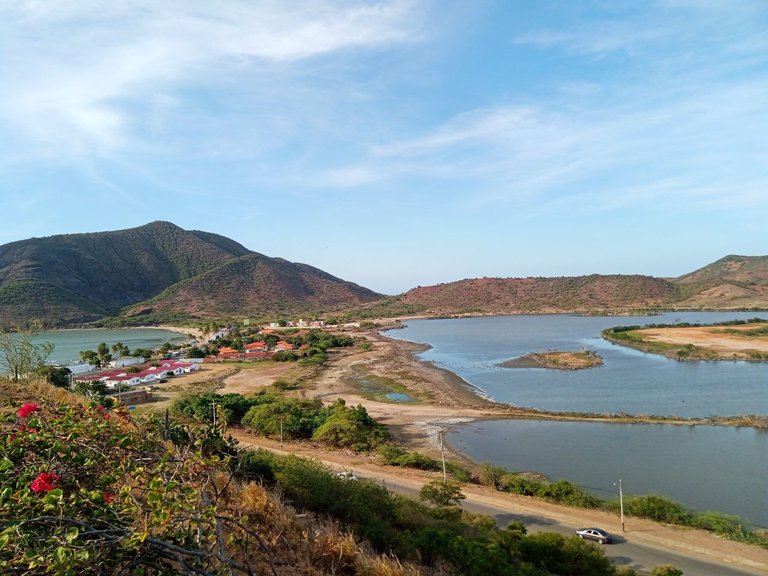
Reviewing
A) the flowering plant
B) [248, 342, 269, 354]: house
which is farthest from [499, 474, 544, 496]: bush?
[248, 342, 269, 354]: house

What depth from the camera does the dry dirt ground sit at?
57.1m

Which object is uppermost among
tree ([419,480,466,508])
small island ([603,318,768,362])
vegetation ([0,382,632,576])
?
vegetation ([0,382,632,576])

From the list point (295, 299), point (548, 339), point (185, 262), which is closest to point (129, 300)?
point (185, 262)

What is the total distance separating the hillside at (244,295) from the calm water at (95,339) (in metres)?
18.3

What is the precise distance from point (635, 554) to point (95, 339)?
10083 centimetres

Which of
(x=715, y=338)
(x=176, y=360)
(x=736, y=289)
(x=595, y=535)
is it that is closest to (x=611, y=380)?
(x=715, y=338)

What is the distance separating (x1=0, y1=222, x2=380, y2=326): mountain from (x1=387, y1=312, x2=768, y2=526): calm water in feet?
321

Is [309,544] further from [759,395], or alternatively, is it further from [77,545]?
[759,395]

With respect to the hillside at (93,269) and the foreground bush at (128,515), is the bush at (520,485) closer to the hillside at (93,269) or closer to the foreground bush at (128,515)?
the foreground bush at (128,515)

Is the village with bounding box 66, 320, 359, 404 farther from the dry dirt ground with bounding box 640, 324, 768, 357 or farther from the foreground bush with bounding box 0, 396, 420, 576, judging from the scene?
the dry dirt ground with bounding box 640, 324, 768, 357

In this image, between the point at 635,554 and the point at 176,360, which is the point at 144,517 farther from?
the point at 176,360

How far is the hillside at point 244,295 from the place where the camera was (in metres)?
134

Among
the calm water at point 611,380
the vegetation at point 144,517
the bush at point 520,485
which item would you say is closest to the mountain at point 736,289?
the calm water at point 611,380

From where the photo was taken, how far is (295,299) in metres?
166
